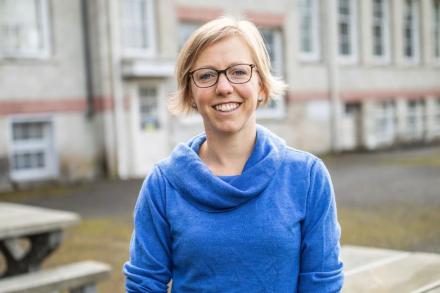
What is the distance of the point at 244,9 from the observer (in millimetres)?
17828

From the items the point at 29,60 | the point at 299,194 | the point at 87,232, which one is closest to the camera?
the point at 299,194

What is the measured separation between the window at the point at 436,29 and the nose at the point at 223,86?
24.9m

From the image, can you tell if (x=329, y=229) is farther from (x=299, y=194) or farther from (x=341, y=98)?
(x=341, y=98)

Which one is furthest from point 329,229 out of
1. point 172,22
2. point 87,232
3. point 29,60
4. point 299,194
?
point 172,22

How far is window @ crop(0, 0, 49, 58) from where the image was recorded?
13.7m

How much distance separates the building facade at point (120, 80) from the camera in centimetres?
1405

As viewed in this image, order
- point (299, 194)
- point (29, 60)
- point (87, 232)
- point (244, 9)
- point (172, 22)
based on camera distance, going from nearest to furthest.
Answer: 1. point (299, 194)
2. point (87, 232)
3. point (29, 60)
4. point (172, 22)
5. point (244, 9)

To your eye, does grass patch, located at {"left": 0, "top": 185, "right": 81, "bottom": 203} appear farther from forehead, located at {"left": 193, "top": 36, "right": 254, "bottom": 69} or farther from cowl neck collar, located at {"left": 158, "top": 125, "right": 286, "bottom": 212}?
forehead, located at {"left": 193, "top": 36, "right": 254, "bottom": 69}

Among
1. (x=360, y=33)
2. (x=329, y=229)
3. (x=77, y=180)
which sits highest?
(x=360, y=33)

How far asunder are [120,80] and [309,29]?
7.68 meters

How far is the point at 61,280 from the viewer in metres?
4.46

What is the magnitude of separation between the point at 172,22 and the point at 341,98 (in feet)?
22.6

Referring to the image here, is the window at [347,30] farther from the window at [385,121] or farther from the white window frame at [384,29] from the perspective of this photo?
the window at [385,121]

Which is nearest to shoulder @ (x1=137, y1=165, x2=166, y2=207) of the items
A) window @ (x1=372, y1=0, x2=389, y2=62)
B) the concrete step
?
the concrete step
